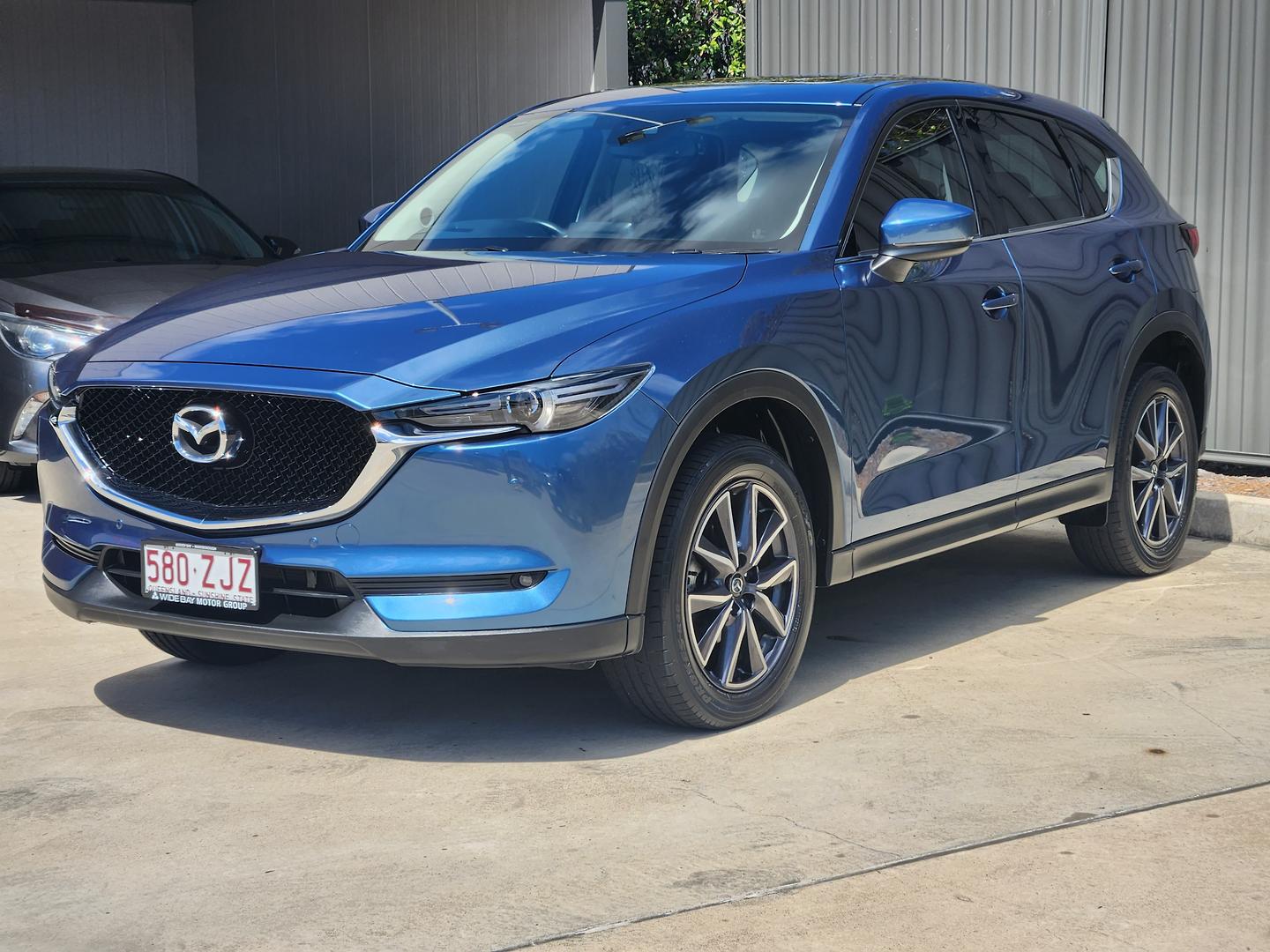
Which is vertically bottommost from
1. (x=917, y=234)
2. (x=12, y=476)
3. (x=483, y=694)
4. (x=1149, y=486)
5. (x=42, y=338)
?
(x=12, y=476)

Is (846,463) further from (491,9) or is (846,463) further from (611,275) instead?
(491,9)

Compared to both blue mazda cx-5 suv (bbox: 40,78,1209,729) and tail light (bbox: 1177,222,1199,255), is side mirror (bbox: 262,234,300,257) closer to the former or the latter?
blue mazda cx-5 suv (bbox: 40,78,1209,729)

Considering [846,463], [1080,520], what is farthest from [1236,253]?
[846,463]

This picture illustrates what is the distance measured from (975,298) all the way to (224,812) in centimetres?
276

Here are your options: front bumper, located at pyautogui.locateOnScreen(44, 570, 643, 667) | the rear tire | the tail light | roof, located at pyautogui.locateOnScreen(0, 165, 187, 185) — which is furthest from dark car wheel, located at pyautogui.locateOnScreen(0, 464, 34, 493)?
the tail light

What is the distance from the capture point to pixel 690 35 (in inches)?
531

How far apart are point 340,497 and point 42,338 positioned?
4.61 m

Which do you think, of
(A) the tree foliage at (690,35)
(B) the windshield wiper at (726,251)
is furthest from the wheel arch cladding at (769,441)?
(A) the tree foliage at (690,35)

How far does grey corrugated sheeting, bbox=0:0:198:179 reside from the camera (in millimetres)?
18078

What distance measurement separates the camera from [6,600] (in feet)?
21.1

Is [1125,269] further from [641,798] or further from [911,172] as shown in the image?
[641,798]

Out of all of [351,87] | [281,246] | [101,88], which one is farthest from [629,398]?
[101,88]

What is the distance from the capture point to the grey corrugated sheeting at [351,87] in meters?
12.0

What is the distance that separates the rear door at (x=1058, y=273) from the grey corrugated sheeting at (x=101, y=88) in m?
13.9
